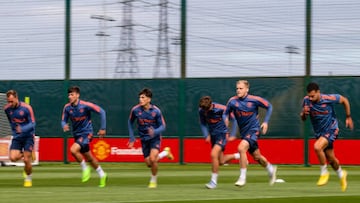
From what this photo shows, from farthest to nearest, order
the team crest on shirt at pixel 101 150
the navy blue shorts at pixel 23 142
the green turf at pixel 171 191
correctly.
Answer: the team crest on shirt at pixel 101 150 < the navy blue shorts at pixel 23 142 < the green turf at pixel 171 191

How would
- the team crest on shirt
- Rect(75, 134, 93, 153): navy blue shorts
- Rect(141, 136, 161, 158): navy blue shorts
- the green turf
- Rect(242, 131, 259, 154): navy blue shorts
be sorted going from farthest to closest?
the team crest on shirt → Rect(75, 134, 93, 153): navy blue shorts → Rect(141, 136, 161, 158): navy blue shorts → Rect(242, 131, 259, 154): navy blue shorts → the green turf

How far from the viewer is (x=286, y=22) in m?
35.8

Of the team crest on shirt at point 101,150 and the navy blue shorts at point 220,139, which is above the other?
the navy blue shorts at point 220,139

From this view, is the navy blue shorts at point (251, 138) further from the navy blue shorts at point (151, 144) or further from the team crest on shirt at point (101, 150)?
the team crest on shirt at point (101, 150)

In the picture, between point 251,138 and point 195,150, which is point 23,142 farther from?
point 195,150

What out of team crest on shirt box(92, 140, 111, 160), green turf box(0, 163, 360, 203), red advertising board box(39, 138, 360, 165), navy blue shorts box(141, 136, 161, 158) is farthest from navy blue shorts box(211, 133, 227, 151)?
team crest on shirt box(92, 140, 111, 160)

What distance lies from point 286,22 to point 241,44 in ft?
5.97

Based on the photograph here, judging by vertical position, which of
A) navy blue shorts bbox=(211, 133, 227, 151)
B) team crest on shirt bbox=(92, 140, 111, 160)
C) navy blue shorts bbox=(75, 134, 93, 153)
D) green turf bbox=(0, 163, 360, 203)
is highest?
navy blue shorts bbox=(211, 133, 227, 151)

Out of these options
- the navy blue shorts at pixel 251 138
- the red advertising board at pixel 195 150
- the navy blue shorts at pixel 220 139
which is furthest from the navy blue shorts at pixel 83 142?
the red advertising board at pixel 195 150

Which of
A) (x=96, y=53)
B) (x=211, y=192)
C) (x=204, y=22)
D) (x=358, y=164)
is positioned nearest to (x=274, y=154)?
(x=358, y=164)

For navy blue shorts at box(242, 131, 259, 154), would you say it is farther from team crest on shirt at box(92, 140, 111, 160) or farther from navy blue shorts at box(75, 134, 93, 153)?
team crest on shirt at box(92, 140, 111, 160)

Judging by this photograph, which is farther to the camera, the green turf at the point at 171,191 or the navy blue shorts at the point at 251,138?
the navy blue shorts at the point at 251,138

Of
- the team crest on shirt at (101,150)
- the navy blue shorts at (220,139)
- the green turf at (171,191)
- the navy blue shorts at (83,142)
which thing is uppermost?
the navy blue shorts at (220,139)

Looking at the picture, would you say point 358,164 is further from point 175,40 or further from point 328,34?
point 175,40
